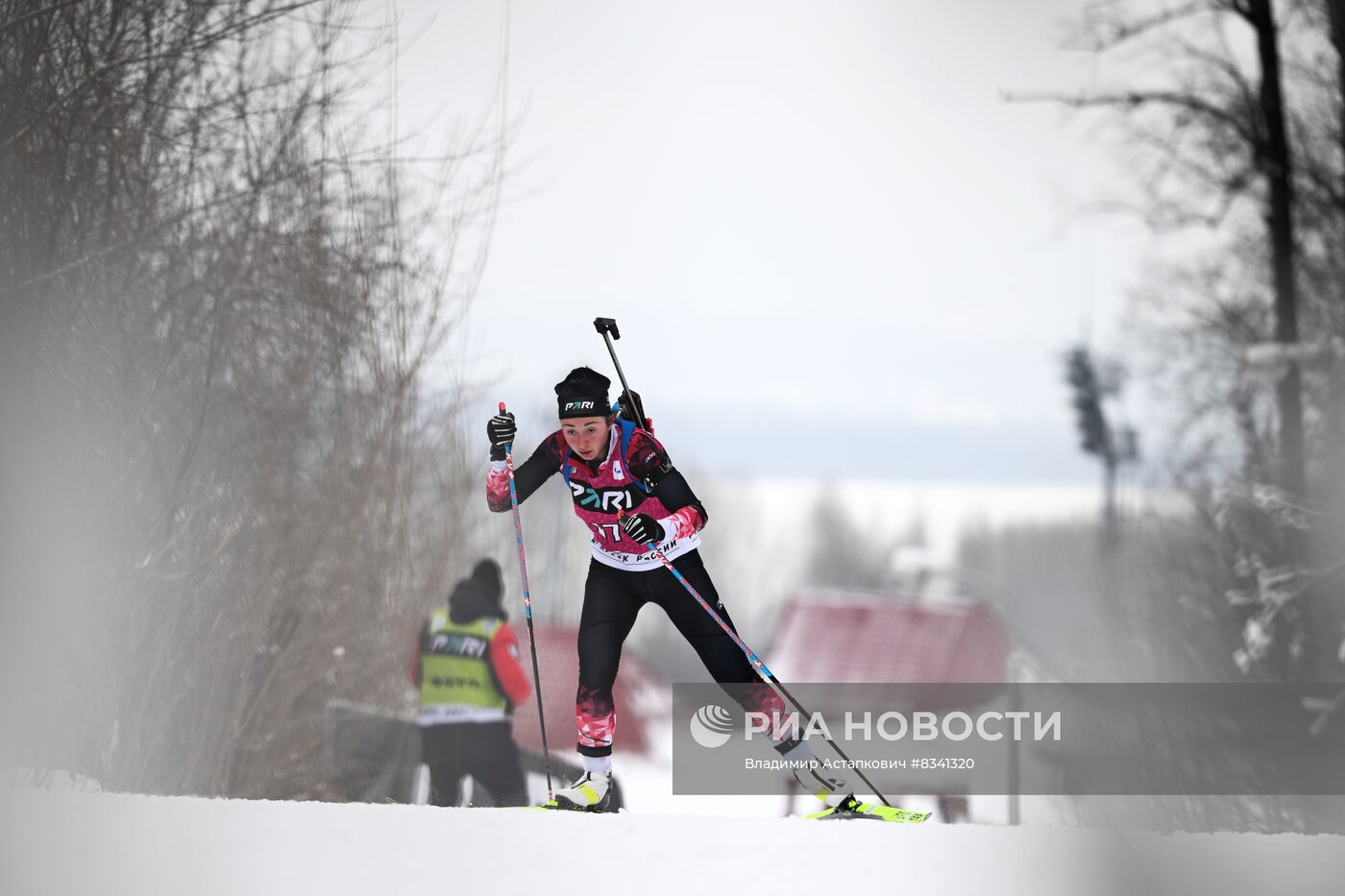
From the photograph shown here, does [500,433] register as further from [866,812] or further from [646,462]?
[866,812]

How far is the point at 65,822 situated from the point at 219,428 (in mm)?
2100

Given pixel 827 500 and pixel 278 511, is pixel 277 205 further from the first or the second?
pixel 827 500

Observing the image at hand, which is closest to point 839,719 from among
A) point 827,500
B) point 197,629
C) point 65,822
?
point 65,822

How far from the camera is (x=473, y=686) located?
16.3ft

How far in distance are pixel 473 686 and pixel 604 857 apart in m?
1.97

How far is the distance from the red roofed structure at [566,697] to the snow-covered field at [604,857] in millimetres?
2248

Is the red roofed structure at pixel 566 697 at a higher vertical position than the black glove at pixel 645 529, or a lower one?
lower

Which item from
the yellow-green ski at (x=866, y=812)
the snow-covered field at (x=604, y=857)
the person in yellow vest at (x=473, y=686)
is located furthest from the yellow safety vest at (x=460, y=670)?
the yellow-green ski at (x=866, y=812)

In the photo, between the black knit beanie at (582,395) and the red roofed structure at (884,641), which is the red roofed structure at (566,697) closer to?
the black knit beanie at (582,395)

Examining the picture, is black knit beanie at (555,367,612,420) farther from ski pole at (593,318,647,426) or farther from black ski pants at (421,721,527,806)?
black ski pants at (421,721,527,806)

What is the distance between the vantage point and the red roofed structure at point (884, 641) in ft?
37.6

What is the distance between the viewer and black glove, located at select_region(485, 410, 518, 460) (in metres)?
3.51

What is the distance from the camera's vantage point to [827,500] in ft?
155

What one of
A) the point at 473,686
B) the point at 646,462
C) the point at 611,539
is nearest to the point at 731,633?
the point at 611,539
